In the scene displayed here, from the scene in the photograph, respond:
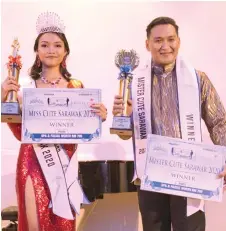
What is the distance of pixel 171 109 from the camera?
1.80 m

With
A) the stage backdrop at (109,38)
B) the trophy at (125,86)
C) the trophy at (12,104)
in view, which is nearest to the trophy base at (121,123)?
the trophy at (125,86)

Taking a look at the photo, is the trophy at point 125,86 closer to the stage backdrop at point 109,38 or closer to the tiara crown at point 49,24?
the tiara crown at point 49,24

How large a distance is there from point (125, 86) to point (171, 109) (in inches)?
9.7

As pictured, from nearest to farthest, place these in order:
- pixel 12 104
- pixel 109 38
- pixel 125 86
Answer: pixel 12 104, pixel 125 86, pixel 109 38

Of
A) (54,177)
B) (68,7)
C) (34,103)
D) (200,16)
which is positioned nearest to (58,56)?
(34,103)

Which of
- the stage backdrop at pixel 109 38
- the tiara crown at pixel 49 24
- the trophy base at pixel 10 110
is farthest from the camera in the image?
the stage backdrop at pixel 109 38

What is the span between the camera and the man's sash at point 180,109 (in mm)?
1790

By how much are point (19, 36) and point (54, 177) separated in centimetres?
107

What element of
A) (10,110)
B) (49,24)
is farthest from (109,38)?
(10,110)

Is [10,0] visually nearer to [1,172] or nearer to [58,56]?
[58,56]

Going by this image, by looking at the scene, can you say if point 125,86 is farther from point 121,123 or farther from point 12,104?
point 12,104

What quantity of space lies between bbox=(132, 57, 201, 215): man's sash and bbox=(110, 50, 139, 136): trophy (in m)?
0.04

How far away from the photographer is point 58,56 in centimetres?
191

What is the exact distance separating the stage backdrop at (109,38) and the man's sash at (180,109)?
692mm
